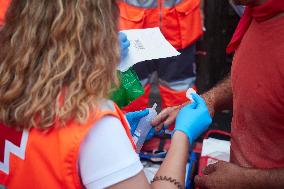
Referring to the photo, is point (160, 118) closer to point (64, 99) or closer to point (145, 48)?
point (145, 48)

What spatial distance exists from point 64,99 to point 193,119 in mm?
574

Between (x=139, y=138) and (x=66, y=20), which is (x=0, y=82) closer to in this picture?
(x=66, y=20)

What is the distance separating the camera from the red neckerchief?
1635mm

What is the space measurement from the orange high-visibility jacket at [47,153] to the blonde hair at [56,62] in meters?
0.03

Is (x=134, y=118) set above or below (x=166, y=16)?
above

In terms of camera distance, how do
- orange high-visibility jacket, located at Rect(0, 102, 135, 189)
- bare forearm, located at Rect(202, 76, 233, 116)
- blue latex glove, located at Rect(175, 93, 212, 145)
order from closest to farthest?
orange high-visibility jacket, located at Rect(0, 102, 135, 189) → blue latex glove, located at Rect(175, 93, 212, 145) → bare forearm, located at Rect(202, 76, 233, 116)

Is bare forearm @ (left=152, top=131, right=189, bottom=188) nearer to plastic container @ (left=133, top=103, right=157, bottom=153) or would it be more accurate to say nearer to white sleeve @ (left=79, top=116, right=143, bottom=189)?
white sleeve @ (left=79, top=116, right=143, bottom=189)

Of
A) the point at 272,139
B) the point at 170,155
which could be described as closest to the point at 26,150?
the point at 170,155

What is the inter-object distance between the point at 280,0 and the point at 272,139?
1.72 feet

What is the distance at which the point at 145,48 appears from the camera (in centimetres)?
185

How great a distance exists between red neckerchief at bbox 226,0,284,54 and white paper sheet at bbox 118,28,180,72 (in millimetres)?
316

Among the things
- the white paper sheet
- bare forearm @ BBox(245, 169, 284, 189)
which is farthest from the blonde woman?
bare forearm @ BBox(245, 169, 284, 189)

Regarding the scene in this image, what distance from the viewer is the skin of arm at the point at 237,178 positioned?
1599 mm

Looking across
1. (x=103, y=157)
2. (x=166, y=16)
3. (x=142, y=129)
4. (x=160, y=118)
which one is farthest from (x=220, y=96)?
(x=166, y=16)
